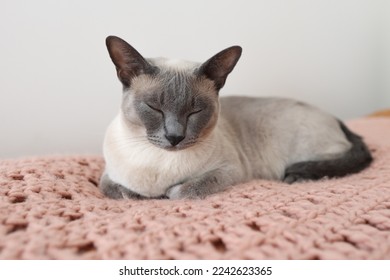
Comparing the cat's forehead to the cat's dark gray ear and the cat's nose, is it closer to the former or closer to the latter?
the cat's dark gray ear

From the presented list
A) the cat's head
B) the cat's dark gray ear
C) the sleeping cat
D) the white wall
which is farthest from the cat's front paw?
the white wall

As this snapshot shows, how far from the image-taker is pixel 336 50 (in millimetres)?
2254

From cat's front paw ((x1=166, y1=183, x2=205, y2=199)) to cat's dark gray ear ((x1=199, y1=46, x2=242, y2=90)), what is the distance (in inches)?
14.3

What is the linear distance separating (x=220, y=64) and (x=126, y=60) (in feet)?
1.01

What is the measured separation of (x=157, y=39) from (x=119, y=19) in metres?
0.22

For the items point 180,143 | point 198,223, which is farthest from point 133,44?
point 198,223

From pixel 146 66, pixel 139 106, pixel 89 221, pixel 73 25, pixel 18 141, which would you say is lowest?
pixel 18 141

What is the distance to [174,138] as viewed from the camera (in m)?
1.02

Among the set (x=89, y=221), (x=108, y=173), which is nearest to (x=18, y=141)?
(x=108, y=173)

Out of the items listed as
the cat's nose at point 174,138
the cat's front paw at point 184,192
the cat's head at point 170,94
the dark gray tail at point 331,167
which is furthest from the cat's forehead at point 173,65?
the dark gray tail at point 331,167

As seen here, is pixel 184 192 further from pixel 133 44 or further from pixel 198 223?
pixel 133 44

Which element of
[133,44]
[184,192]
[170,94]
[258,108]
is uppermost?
[133,44]

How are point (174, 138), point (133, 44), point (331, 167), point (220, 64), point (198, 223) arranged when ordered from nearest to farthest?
point (198, 223) < point (174, 138) < point (220, 64) < point (331, 167) < point (133, 44)

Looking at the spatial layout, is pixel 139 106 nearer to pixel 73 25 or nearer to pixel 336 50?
pixel 73 25
